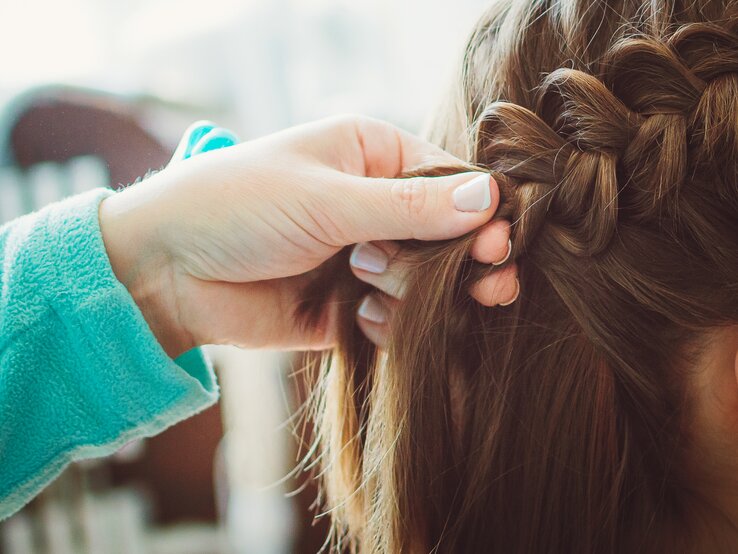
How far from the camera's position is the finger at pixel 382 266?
0.60m

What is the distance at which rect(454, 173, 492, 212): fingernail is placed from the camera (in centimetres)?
52

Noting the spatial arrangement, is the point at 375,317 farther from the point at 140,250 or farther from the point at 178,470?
the point at 178,470

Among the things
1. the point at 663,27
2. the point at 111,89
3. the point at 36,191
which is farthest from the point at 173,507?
the point at 663,27

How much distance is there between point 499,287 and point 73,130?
2.64 feet

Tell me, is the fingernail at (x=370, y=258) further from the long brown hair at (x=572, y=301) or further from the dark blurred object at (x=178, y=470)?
the dark blurred object at (x=178, y=470)

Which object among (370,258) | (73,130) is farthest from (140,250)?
(73,130)

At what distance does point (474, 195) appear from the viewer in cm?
52

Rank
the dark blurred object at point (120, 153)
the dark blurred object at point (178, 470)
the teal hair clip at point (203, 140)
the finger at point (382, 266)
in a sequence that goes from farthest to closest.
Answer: the dark blurred object at point (178, 470) → the dark blurred object at point (120, 153) → the teal hair clip at point (203, 140) → the finger at point (382, 266)

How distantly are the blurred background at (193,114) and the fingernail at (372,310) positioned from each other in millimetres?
479

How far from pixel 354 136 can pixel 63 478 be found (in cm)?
117

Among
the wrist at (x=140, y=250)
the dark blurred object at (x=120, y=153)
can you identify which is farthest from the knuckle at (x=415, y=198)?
the dark blurred object at (x=120, y=153)

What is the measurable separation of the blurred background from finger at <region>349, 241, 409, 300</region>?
0.53m

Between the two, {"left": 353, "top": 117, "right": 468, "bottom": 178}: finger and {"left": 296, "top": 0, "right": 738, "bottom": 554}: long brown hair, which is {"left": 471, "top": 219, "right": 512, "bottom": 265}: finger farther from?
{"left": 353, "top": 117, "right": 468, "bottom": 178}: finger

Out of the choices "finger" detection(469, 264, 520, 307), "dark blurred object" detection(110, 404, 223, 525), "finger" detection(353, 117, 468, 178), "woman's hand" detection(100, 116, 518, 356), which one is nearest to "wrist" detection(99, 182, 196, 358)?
"woman's hand" detection(100, 116, 518, 356)
